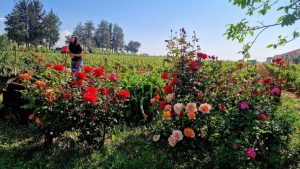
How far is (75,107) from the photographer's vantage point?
450 centimetres

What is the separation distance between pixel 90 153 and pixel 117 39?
10611cm

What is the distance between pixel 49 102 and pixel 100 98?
0.75 m

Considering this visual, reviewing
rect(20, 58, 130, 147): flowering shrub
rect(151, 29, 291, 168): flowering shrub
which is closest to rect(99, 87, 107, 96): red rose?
rect(20, 58, 130, 147): flowering shrub

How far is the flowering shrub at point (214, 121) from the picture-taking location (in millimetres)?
3871

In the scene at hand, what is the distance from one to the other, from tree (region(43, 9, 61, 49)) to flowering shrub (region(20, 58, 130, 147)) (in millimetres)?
61898

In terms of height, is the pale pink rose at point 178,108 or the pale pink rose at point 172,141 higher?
the pale pink rose at point 178,108

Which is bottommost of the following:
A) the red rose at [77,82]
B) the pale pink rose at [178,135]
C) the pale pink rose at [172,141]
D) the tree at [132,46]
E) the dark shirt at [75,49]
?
the pale pink rose at [172,141]

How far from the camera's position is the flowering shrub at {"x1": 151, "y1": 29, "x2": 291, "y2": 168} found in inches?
152

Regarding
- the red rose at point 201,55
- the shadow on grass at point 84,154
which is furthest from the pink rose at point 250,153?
the red rose at point 201,55

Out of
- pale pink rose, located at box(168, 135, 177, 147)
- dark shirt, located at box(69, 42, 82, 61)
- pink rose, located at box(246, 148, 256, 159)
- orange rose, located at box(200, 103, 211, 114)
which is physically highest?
dark shirt, located at box(69, 42, 82, 61)

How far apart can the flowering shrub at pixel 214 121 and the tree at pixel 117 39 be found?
10370 cm

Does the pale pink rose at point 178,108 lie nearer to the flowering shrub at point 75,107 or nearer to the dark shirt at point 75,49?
the flowering shrub at point 75,107

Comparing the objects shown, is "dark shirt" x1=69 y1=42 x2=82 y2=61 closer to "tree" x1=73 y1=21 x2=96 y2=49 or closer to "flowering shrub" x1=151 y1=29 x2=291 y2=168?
"flowering shrub" x1=151 y1=29 x2=291 y2=168

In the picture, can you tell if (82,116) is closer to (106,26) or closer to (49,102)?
(49,102)
